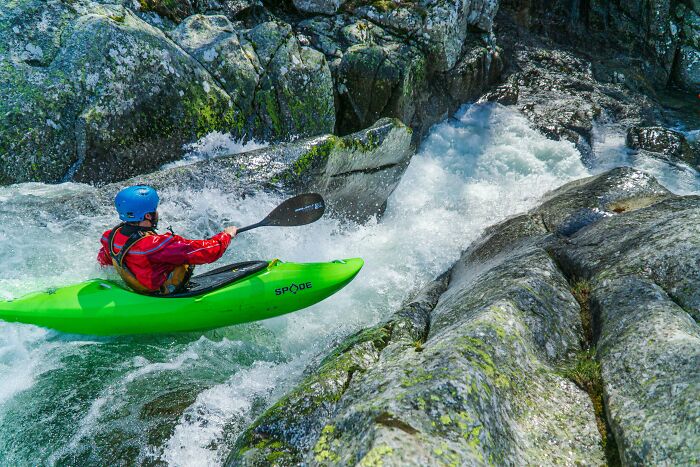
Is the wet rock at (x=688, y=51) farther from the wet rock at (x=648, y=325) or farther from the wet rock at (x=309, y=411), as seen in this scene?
the wet rock at (x=309, y=411)

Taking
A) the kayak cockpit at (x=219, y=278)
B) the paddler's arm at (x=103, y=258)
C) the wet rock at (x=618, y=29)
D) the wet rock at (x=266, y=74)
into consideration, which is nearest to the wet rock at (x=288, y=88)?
the wet rock at (x=266, y=74)

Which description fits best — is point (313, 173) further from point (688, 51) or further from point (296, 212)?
point (688, 51)

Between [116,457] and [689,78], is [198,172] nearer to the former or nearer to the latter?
[116,457]

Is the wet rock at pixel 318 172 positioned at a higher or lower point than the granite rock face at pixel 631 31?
lower

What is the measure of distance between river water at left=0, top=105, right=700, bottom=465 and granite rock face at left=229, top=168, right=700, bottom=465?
0.79 m

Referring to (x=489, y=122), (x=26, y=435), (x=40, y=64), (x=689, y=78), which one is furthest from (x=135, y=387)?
(x=689, y=78)

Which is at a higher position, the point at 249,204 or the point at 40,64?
the point at 40,64

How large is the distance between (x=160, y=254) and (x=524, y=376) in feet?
10.7

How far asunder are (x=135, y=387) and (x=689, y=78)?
663 inches

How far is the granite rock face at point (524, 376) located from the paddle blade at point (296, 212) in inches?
82.9

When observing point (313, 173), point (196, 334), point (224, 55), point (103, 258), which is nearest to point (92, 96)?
point (224, 55)

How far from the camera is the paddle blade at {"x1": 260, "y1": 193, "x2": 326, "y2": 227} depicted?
6.02 meters

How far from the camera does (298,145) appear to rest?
7270 mm

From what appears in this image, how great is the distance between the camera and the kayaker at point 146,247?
4465mm
